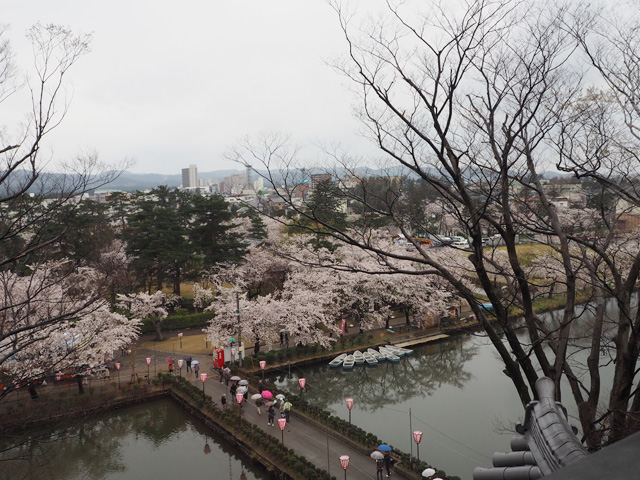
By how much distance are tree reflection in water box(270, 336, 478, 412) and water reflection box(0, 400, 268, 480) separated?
3.53 m

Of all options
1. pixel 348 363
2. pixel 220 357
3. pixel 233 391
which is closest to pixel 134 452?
pixel 233 391

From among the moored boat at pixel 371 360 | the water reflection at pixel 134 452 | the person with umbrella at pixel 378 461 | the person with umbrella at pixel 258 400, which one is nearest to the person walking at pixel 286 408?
the person with umbrella at pixel 258 400

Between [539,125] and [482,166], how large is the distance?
0.62 m

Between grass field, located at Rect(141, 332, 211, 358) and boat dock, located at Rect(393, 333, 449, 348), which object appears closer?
grass field, located at Rect(141, 332, 211, 358)

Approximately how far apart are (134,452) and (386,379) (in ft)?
26.4

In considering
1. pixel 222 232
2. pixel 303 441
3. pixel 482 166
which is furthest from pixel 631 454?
pixel 222 232

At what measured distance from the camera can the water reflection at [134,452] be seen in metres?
10.2

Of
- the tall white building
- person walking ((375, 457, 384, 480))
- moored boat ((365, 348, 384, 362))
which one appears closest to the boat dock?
moored boat ((365, 348, 384, 362))

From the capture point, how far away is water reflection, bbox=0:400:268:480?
33.3 feet

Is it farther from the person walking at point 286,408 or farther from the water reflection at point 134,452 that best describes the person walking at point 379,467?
the person walking at point 286,408

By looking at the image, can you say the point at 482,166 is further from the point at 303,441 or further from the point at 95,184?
the point at 303,441

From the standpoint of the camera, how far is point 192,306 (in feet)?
72.8

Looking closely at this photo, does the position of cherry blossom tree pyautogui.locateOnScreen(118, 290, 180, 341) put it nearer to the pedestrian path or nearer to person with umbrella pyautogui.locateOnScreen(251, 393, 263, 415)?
the pedestrian path

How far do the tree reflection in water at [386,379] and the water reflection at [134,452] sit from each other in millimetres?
3533
